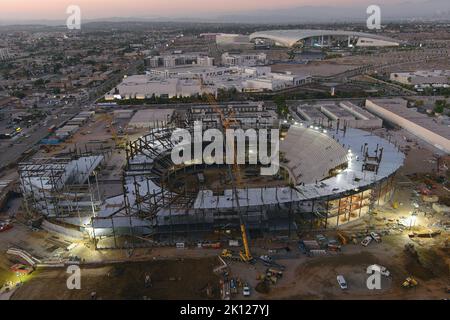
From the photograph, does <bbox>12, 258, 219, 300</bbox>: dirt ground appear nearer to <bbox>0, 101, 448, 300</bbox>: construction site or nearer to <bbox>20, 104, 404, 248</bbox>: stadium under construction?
<bbox>0, 101, 448, 300</bbox>: construction site

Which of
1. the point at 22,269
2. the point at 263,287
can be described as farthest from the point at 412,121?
the point at 22,269

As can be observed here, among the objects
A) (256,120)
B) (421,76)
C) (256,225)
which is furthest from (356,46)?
(256,225)

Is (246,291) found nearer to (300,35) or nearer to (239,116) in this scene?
(239,116)

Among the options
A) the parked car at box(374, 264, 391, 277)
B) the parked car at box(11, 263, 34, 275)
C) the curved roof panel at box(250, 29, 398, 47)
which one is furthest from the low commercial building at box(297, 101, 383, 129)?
the curved roof panel at box(250, 29, 398, 47)

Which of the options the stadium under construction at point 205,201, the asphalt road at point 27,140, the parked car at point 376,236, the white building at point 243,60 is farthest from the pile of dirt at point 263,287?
the white building at point 243,60

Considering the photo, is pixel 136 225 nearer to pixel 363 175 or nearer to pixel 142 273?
pixel 142 273

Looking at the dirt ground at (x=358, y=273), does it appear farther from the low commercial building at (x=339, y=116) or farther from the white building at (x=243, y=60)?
the white building at (x=243, y=60)

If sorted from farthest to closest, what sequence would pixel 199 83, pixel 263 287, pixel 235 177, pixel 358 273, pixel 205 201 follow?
pixel 199 83, pixel 235 177, pixel 205 201, pixel 358 273, pixel 263 287
